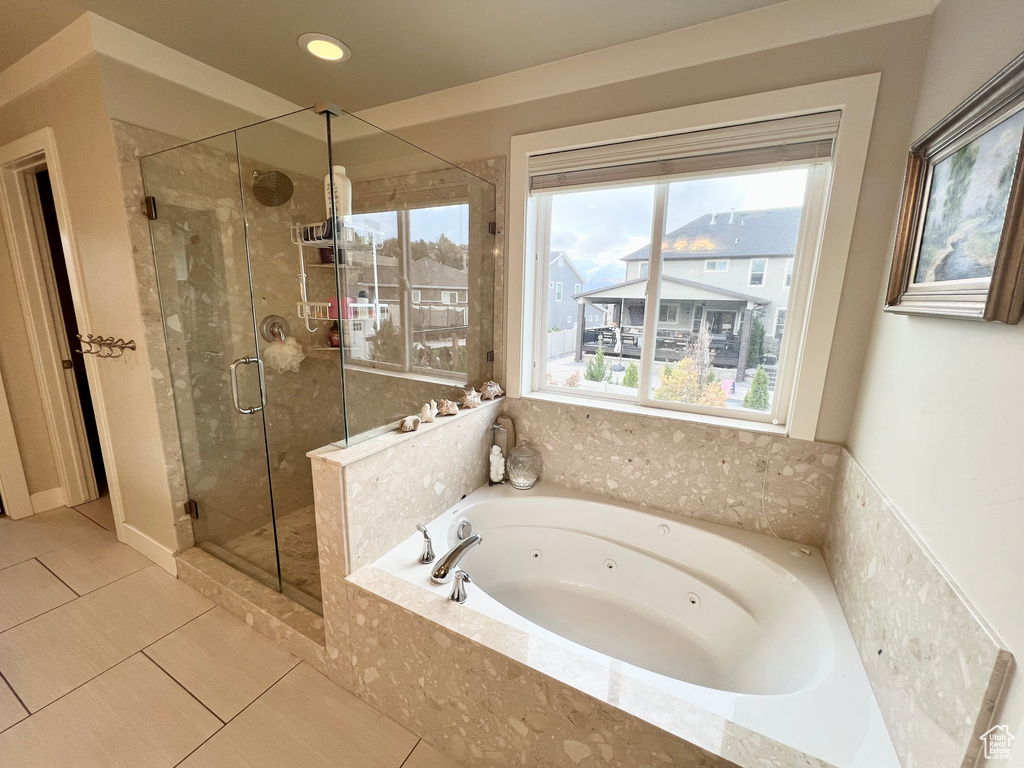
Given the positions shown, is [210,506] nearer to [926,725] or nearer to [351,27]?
[351,27]

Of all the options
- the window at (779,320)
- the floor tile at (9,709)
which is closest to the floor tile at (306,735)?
the floor tile at (9,709)

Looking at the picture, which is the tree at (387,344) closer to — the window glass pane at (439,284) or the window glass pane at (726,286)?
the window glass pane at (439,284)

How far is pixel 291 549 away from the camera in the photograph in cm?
202

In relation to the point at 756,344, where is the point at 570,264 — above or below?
above

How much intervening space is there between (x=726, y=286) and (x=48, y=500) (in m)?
4.03

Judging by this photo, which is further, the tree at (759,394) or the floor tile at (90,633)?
the tree at (759,394)

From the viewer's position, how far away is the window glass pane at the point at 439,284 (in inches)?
76.5

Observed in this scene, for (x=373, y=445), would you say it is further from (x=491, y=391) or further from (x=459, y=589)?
(x=491, y=391)

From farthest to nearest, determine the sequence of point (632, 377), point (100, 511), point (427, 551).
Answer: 1. point (100, 511)
2. point (632, 377)
3. point (427, 551)

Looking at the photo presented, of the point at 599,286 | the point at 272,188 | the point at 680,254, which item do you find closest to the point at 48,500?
the point at 272,188

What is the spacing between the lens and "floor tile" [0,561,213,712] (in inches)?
58.8

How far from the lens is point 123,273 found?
5.91ft

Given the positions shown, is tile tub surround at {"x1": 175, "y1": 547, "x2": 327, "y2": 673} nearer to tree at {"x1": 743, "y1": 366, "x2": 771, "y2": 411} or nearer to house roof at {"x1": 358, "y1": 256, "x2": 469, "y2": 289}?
house roof at {"x1": 358, "y1": 256, "x2": 469, "y2": 289}

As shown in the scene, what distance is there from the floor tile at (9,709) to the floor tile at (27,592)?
0.42 meters
